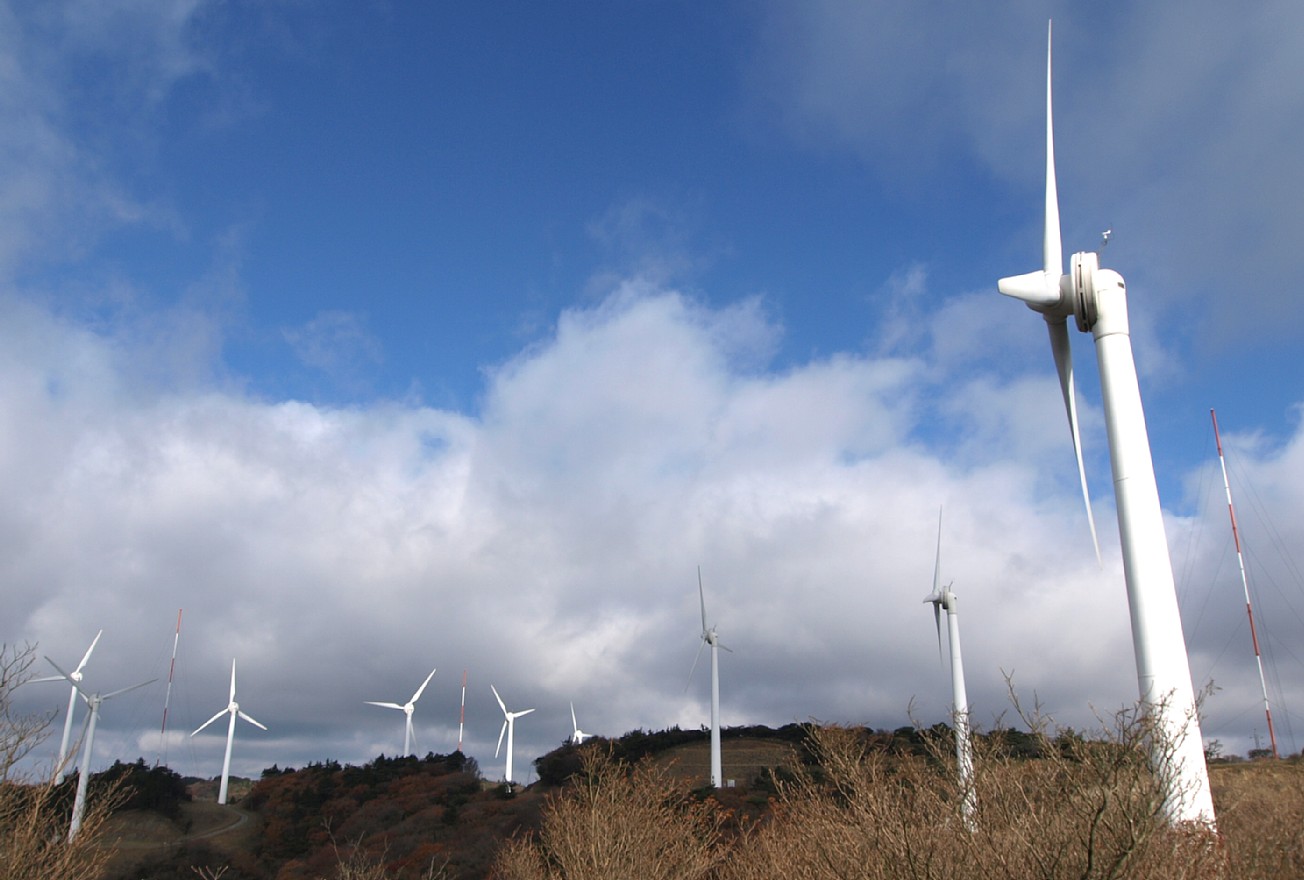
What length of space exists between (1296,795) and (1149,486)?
19.4m

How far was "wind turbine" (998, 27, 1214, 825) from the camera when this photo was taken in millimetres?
23344

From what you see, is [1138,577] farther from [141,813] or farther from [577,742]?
[141,813]

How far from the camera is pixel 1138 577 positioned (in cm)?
2550

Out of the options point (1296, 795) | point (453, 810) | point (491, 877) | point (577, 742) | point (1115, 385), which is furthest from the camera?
point (577, 742)

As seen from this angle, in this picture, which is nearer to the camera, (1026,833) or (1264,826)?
(1026,833)

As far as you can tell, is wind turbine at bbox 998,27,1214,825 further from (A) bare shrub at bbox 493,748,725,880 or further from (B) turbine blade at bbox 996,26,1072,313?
(A) bare shrub at bbox 493,748,725,880

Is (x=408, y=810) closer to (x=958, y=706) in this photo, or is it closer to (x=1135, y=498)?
(x=958, y=706)

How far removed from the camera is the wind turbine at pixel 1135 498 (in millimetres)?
23344

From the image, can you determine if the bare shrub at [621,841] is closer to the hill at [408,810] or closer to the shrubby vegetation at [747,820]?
the shrubby vegetation at [747,820]

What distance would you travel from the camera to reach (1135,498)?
2628cm

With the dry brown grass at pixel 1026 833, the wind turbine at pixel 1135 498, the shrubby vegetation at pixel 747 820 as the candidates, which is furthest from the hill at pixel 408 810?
the wind turbine at pixel 1135 498

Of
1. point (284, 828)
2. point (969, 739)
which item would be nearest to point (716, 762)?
point (284, 828)

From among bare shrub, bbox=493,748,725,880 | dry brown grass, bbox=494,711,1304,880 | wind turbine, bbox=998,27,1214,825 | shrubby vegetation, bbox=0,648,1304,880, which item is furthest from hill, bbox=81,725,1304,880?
wind turbine, bbox=998,27,1214,825

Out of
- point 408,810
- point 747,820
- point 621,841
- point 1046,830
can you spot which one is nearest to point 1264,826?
point 1046,830
